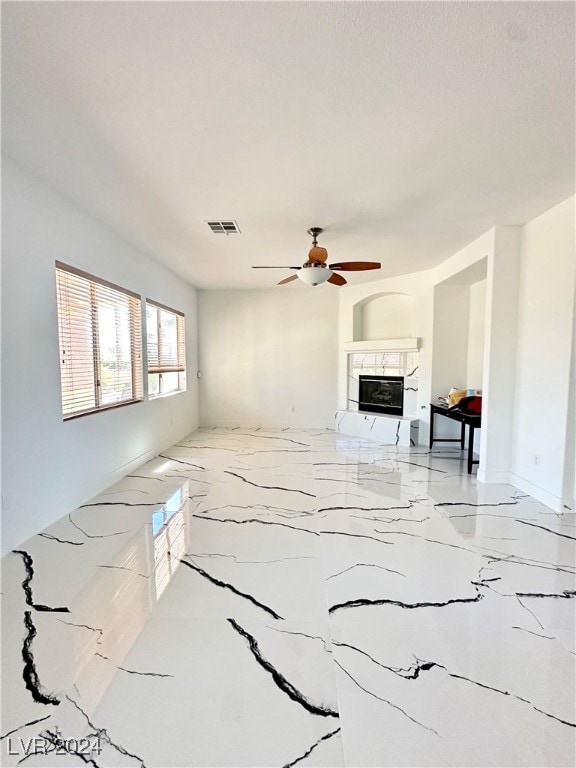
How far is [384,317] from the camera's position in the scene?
6.17m

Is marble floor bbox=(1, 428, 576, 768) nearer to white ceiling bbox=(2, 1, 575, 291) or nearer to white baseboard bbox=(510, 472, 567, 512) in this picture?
white baseboard bbox=(510, 472, 567, 512)

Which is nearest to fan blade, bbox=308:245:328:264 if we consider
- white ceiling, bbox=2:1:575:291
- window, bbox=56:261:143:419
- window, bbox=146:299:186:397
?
white ceiling, bbox=2:1:575:291

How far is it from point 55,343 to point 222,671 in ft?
8.72

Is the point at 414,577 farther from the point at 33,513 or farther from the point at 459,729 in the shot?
→ the point at 33,513

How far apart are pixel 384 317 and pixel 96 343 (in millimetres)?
4635

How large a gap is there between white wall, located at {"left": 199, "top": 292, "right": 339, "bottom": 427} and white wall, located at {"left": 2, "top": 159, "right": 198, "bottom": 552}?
10.0 feet

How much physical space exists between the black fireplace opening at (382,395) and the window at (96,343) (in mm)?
3792

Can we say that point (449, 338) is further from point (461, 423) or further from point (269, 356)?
point (269, 356)

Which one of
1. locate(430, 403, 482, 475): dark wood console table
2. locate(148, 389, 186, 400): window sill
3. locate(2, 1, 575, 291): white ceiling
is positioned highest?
locate(2, 1, 575, 291): white ceiling

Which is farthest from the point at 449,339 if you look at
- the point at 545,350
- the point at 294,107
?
the point at 294,107

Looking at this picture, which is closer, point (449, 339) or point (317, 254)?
point (317, 254)

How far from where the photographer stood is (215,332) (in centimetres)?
676

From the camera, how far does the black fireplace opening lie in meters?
5.81

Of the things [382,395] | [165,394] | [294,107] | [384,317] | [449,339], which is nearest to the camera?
[294,107]
